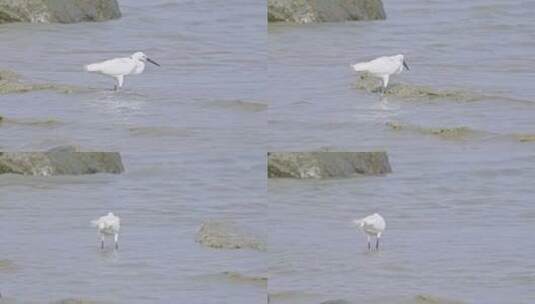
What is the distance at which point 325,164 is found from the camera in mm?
13219

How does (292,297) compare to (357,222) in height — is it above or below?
below

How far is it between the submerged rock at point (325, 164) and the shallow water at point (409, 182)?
8 centimetres

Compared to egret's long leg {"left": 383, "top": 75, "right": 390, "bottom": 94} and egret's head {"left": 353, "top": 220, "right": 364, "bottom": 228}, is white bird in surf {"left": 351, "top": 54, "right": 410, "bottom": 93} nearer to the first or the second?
egret's long leg {"left": 383, "top": 75, "right": 390, "bottom": 94}

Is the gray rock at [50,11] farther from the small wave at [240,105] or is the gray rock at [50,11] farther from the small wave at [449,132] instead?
the small wave at [449,132]

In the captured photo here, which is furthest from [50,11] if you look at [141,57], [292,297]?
[292,297]

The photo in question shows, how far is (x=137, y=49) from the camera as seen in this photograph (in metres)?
14.6

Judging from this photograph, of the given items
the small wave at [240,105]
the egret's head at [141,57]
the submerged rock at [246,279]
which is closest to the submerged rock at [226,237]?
the submerged rock at [246,279]

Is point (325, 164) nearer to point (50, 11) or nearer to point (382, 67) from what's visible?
point (382, 67)

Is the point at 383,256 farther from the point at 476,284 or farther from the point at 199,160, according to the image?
the point at 199,160

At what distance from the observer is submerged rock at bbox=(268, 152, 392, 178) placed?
42.8 ft

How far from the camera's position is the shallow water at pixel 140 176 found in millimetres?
11906

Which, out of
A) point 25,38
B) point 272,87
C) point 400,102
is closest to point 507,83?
point 400,102

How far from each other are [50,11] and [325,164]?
324 centimetres

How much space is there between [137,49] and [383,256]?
138 inches
